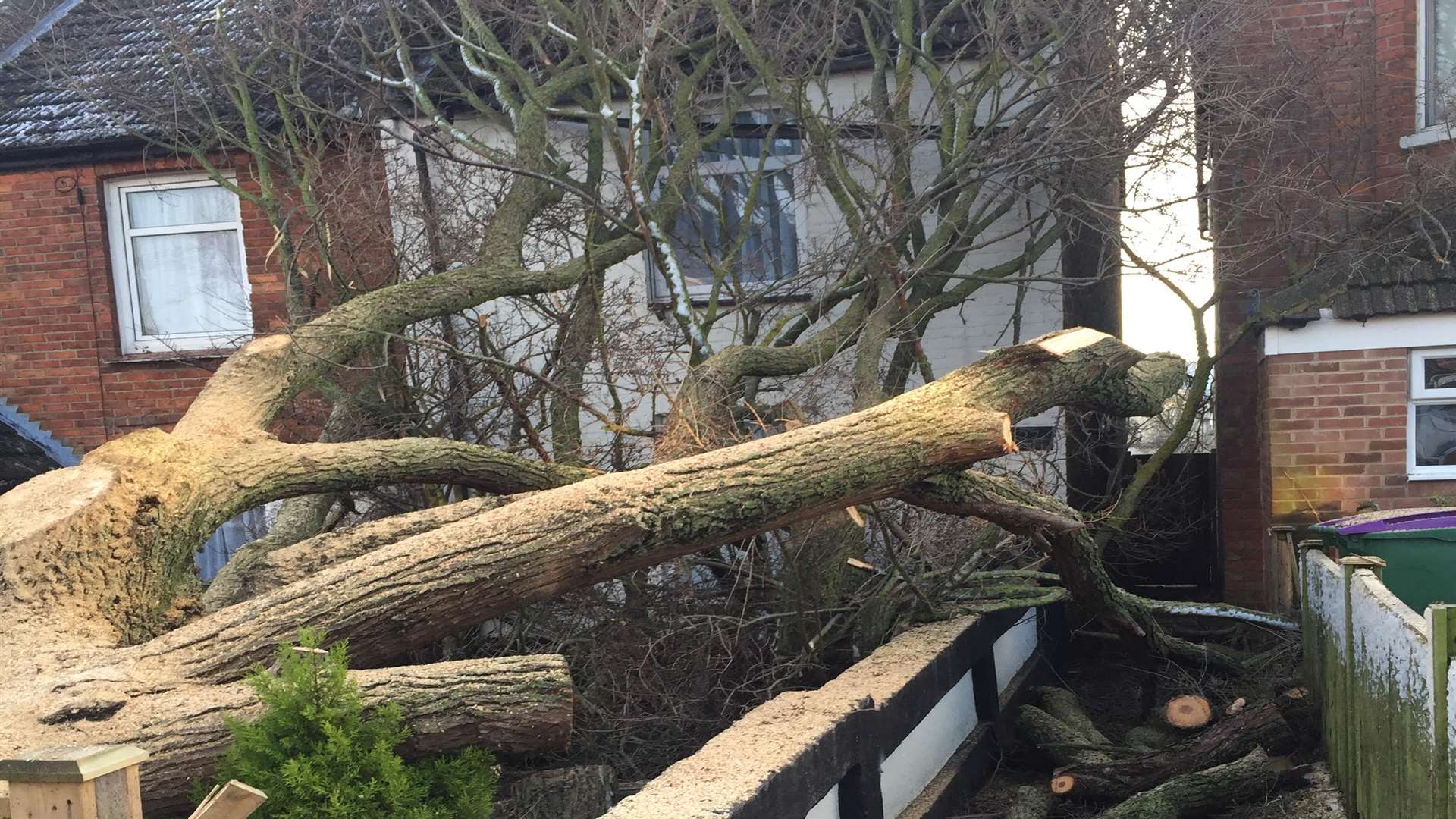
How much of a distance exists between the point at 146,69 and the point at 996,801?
9.02 meters

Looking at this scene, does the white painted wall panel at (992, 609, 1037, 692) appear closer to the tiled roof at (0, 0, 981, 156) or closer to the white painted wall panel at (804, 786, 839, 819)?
the white painted wall panel at (804, 786, 839, 819)

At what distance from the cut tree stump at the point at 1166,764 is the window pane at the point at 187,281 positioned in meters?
8.25

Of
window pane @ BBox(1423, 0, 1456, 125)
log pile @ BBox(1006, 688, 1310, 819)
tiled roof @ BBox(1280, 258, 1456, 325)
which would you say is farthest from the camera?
window pane @ BBox(1423, 0, 1456, 125)

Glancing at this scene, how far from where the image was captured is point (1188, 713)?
684 centimetres

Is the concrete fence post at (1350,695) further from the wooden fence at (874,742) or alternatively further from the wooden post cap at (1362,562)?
the wooden fence at (874,742)

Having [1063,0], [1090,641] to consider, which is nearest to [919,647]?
[1090,641]

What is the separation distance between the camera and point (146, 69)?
10594mm

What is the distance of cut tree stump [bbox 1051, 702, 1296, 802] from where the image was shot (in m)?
5.96

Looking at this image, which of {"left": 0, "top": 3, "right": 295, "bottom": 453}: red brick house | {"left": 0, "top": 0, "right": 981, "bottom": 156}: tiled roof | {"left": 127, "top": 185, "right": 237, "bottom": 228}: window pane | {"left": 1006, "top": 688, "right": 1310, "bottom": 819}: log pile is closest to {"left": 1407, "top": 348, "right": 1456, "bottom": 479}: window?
{"left": 1006, "top": 688, "right": 1310, "bottom": 819}: log pile

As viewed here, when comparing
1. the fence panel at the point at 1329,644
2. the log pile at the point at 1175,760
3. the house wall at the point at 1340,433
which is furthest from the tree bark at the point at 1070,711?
the house wall at the point at 1340,433

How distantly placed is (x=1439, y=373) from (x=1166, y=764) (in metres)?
4.22

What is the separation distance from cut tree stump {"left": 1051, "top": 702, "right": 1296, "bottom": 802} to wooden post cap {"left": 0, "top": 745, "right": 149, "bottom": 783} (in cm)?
459

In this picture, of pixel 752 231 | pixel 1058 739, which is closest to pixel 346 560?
pixel 1058 739

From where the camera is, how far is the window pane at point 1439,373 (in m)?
8.50
